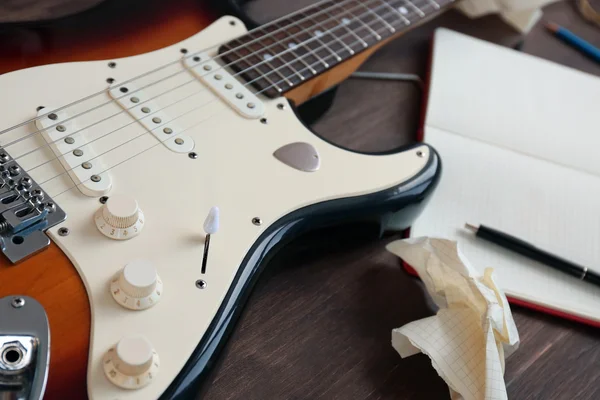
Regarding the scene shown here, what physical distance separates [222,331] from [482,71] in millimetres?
613

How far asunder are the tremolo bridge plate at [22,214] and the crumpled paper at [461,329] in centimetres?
32

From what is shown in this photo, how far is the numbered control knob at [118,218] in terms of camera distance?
49 cm

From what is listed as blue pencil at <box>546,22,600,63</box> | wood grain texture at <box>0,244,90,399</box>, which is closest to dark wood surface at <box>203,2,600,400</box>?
wood grain texture at <box>0,244,90,399</box>

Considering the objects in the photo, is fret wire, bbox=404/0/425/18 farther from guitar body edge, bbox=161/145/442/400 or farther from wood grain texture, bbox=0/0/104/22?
wood grain texture, bbox=0/0/104/22

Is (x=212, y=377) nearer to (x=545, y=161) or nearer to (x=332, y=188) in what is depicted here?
(x=332, y=188)

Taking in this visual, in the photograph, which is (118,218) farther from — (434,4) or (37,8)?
(434,4)

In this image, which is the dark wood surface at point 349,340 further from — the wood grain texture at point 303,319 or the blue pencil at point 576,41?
the blue pencil at point 576,41

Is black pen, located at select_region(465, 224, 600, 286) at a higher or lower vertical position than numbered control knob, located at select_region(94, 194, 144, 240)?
lower

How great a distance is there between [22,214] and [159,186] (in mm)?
117

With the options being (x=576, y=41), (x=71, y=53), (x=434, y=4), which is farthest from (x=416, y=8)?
(x=71, y=53)

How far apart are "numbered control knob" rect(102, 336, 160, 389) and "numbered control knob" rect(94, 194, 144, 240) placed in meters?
0.10

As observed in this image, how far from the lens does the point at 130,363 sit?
41 cm

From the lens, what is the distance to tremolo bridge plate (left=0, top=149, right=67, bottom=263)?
0.47m

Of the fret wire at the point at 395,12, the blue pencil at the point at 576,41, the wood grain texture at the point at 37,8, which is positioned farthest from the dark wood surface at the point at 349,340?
the blue pencil at the point at 576,41
